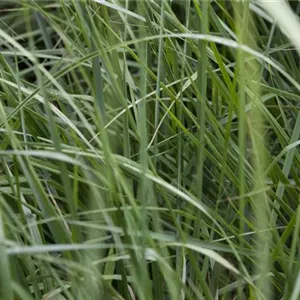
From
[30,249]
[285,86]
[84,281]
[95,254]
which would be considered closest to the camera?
[30,249]

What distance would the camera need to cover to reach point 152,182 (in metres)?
0.86

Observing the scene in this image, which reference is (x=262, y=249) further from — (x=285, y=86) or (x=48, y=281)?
(x=285, y=86)

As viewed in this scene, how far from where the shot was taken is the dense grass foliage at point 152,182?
696 mm

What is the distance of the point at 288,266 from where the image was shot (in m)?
0.73

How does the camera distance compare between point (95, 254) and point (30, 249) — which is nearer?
point (30, 249)

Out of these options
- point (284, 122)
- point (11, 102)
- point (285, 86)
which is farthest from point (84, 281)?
point (285, 86)

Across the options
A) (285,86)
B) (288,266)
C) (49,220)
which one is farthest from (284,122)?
(49,220)

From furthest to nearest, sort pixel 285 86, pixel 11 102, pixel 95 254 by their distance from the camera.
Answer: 1. pixel 285 86
2. pixel 11 102
3. pixel 95 254

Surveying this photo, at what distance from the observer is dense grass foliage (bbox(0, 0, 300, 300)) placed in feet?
2.28

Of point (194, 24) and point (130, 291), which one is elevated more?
point (194, 24)

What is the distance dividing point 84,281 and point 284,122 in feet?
1.50

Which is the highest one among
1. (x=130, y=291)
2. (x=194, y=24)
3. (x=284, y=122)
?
(x=194, y=24)

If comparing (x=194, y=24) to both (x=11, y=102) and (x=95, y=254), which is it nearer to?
(x=11, y=102)

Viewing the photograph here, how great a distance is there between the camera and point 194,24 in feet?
3.79
